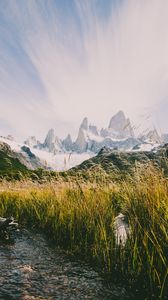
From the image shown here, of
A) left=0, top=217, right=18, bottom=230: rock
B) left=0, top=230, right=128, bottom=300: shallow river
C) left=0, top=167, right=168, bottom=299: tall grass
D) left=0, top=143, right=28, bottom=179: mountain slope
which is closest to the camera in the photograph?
left=0, top=167, right=168, bottom=299: tall grass

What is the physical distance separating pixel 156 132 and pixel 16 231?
539cm

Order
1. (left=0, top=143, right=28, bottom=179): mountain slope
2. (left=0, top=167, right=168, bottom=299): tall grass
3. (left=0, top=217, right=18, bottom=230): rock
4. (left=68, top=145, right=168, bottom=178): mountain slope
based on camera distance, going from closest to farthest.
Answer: (left=0, top=167, right=168, bottom=299): tall grass, (left=68, top=145, right=168, bottom=178): mountain slope, (left=0, top=217, right=18, bottom=230): rock, (left=0, top=143, right=28, bottom=179): mountain slope

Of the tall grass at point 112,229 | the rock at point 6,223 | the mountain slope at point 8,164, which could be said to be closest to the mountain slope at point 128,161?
the tall grass at point 112,229

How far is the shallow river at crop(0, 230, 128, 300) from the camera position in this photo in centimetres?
488

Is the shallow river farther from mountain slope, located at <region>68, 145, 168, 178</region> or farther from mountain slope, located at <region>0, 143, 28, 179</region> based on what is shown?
mountain slope, located at <region>0, 143, 28, 179</region>

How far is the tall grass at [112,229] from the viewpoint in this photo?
469cm

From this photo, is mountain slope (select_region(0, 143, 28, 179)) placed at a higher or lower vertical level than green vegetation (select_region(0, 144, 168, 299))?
higher

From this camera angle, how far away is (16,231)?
32.0 feet

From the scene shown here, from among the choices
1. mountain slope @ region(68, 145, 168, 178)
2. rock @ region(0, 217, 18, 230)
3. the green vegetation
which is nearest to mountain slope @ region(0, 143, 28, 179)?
the green vegetation

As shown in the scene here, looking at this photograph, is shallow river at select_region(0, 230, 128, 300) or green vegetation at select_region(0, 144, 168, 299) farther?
shallow river at select_region(0, 230, 128, 300)

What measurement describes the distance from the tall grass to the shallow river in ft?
1.06

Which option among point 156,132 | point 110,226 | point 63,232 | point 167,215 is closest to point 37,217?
point 63,232

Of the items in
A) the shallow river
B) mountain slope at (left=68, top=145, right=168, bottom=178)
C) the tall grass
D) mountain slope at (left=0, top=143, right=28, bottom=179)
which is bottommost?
the shallow river

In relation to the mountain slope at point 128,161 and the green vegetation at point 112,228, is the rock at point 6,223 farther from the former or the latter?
the mountain slope at point 128,161
